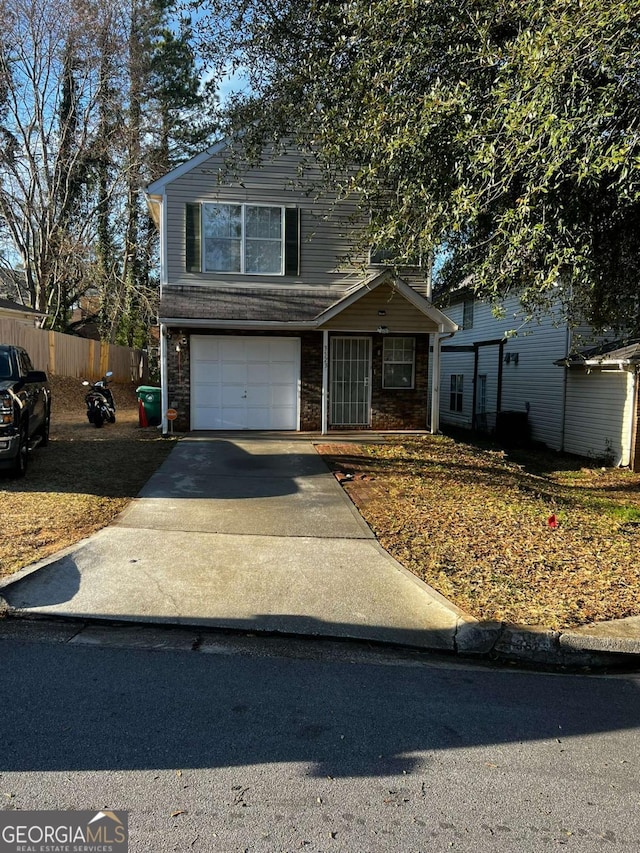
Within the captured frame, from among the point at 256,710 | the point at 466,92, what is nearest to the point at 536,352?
the point at 466,92

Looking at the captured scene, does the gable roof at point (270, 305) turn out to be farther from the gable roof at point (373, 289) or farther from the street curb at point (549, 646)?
the street curb at point (549, 646)

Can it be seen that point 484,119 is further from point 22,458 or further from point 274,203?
point 274,203

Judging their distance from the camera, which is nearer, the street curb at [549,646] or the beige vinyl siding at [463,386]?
the street curb at [549,646]

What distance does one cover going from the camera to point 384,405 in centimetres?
1551

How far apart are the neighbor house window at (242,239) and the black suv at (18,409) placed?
5213 mm

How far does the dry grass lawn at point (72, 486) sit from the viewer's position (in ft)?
21.0

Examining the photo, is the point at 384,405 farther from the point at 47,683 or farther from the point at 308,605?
the point at 47,683

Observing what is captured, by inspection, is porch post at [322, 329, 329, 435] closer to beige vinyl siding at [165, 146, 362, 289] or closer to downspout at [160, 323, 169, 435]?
beige vinyl siding at [165, 146, 362, 289]

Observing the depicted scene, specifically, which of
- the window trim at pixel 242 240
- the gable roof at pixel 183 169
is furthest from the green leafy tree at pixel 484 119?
the window trim at pixel 242 240

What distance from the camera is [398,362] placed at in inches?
612

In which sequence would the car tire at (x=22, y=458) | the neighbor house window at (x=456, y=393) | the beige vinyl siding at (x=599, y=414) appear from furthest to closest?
the neighbor house window at (x=456, y=393), the beige vinyl siding at (x=599, y=414), the car tire at (x=22, y=458)

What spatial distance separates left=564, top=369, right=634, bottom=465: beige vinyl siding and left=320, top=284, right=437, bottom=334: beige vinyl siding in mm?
5704

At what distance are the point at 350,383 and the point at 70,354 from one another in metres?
16.0
